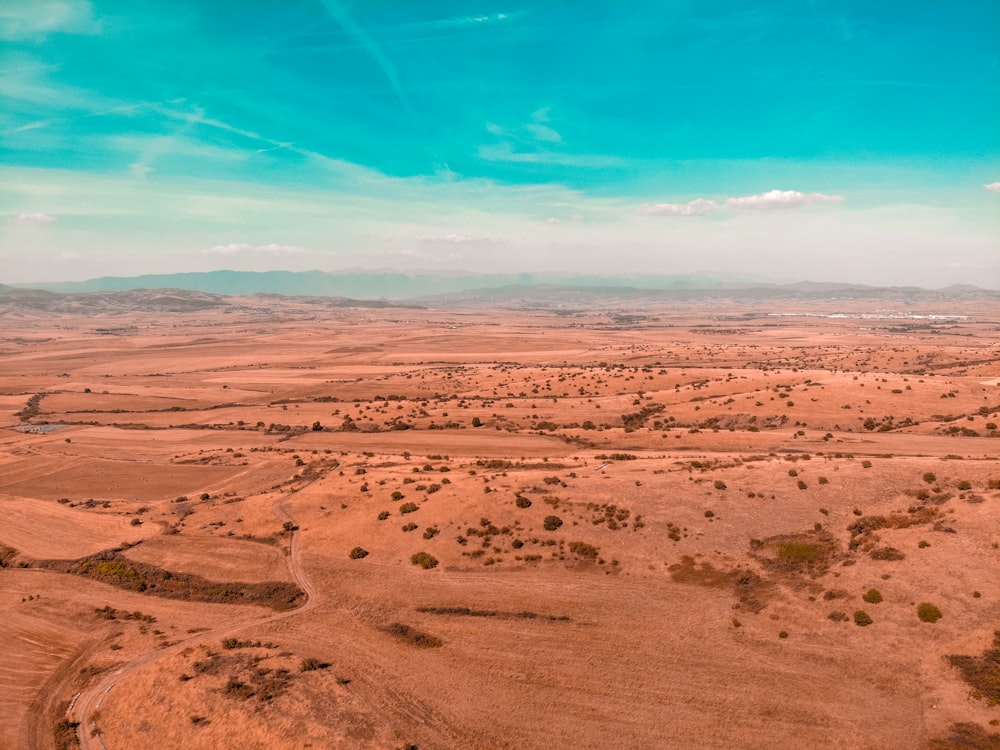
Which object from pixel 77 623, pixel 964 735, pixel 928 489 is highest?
pixel 928 489

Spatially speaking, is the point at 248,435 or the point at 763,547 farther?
the point at 248,435

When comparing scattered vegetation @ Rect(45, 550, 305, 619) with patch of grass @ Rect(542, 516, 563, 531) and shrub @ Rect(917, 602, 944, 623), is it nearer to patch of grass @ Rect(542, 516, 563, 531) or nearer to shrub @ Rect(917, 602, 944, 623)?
patch of grass @ Rect(542, 516, 563, 531)

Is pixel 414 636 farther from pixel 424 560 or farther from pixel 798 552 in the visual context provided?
pixel 798 552

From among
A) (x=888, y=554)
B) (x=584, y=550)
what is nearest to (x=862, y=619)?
(x=888, y=554)

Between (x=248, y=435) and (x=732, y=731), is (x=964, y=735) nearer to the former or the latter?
(x=732, y=731)

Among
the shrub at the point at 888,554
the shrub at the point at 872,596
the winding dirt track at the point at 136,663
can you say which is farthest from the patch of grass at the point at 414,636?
the shrub at the point at 888,554

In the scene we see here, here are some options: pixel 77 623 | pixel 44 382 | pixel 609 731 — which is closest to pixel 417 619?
pixel 609 731

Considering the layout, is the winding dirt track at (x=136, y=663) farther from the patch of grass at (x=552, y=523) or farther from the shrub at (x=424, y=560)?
the patch of grass at (x=552, y=523)
